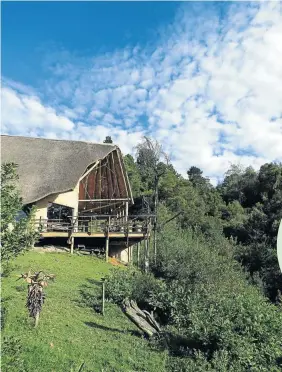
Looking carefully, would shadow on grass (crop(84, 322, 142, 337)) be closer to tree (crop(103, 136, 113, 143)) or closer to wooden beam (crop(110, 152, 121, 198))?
wooden beam (crop(110, 152, 121, 198))

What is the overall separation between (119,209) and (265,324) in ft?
61.7

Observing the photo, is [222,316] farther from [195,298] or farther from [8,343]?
[8,343]

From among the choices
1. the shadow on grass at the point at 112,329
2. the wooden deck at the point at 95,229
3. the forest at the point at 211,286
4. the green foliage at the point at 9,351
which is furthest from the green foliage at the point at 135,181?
Answer: the green foliage at the point at 9,351

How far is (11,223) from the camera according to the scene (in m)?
4.61

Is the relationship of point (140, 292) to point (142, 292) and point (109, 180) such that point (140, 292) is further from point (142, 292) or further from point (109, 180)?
point (109, 180)

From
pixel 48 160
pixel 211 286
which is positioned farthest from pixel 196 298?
pixel 48 160

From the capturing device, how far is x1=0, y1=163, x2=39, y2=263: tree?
4449 millimetres

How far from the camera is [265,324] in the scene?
8.84m

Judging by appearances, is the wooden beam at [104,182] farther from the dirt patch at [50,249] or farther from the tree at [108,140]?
the tree at [108,140]

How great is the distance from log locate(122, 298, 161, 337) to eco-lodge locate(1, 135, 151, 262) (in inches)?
284

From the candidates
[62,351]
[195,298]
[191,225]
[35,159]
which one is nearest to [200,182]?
[191,225]

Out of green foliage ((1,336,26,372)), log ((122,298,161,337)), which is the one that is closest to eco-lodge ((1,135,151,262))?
log ((122,298,161,337))

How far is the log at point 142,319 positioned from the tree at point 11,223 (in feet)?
19.1

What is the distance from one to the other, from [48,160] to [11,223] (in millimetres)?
16221
